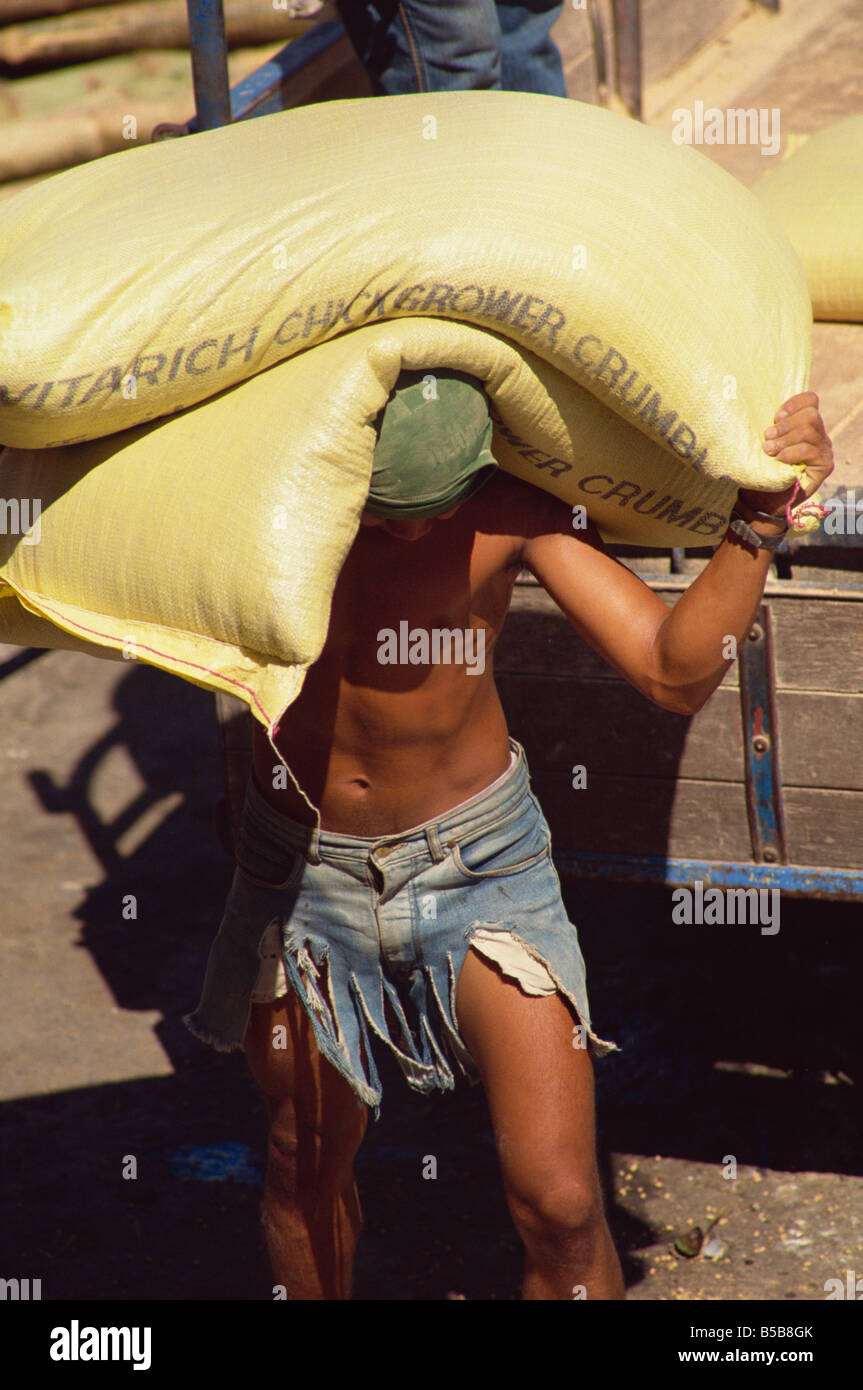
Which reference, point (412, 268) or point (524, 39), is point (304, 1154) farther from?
point (524, 39)

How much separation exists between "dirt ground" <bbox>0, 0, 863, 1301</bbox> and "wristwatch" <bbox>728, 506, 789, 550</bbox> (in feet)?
3.01

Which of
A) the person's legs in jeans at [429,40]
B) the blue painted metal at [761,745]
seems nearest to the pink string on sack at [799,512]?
the blue painted metal at [761,745]

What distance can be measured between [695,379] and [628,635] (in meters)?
0.42

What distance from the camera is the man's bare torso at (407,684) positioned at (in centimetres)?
256

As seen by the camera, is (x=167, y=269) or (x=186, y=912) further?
(x=186, y=912)

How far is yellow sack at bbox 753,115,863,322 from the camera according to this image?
3369 mm

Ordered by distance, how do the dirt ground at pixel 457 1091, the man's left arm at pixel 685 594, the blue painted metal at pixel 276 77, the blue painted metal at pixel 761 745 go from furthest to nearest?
the blue painted metal at pixel 276 77, the dirt ground at pixel 457 1091, the blue painted metal at pixel 761 745, the man's left arm at pixel 685 594

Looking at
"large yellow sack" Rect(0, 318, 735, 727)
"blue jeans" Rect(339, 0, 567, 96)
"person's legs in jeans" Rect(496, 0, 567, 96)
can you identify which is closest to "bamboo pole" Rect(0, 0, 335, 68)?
"person's legs in jeans" Rect(496, 0, 567, 96)

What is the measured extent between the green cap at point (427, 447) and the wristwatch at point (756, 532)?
400 mm

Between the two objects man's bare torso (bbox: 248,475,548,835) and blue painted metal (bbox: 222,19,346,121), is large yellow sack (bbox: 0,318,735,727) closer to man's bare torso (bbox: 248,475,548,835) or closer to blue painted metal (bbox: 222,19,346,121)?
man's bare torso (bbox: 248,475,548,835)

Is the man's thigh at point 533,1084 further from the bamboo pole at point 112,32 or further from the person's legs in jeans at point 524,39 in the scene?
the bamboo pole at point 112,32

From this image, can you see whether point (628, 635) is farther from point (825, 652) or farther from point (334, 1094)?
point (334, 1094)

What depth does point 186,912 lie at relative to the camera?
16.2 feet
